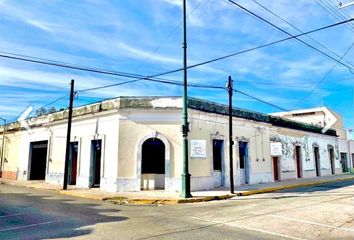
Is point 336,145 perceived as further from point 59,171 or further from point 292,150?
point 59,171

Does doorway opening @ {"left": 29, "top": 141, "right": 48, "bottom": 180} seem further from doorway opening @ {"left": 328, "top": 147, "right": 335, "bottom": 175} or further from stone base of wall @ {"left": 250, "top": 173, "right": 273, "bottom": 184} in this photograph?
doorway opening @ {"left": 328, "top": 147, "right": 335, "bottom": 175}

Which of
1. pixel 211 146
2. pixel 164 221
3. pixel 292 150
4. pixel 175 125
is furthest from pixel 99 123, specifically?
pixel 292 150

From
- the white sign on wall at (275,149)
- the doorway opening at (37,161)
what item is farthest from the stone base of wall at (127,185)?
the white sign on wall at (275,149)

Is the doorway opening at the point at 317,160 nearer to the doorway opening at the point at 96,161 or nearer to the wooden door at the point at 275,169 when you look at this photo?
the wooden door at the point at 275,169

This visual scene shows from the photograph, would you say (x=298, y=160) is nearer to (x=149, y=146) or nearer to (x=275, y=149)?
(x=275, y=149)

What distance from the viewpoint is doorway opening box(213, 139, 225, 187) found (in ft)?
64.6

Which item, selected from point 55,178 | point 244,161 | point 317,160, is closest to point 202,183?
point 244,161

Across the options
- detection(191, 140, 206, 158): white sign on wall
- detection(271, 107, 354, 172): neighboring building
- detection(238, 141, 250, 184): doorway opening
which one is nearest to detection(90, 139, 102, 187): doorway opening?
detection(191, 140, 206, 158): white sign on wall

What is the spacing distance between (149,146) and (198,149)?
9.91 ft

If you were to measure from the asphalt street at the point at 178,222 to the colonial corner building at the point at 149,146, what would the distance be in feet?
19.2

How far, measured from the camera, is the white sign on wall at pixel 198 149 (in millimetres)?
18125

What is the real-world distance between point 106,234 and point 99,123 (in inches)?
506

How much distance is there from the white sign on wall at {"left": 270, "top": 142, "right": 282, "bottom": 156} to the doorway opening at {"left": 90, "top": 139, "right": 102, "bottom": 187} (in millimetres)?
14281

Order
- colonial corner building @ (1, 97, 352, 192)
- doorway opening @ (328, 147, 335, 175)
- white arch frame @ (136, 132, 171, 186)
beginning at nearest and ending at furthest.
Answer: white arch frame @ (136, 132, 171, 186) < colonial corner building @ (1, 97, 352, 192) < doorway opening @ (328, 147, 335, 175)
